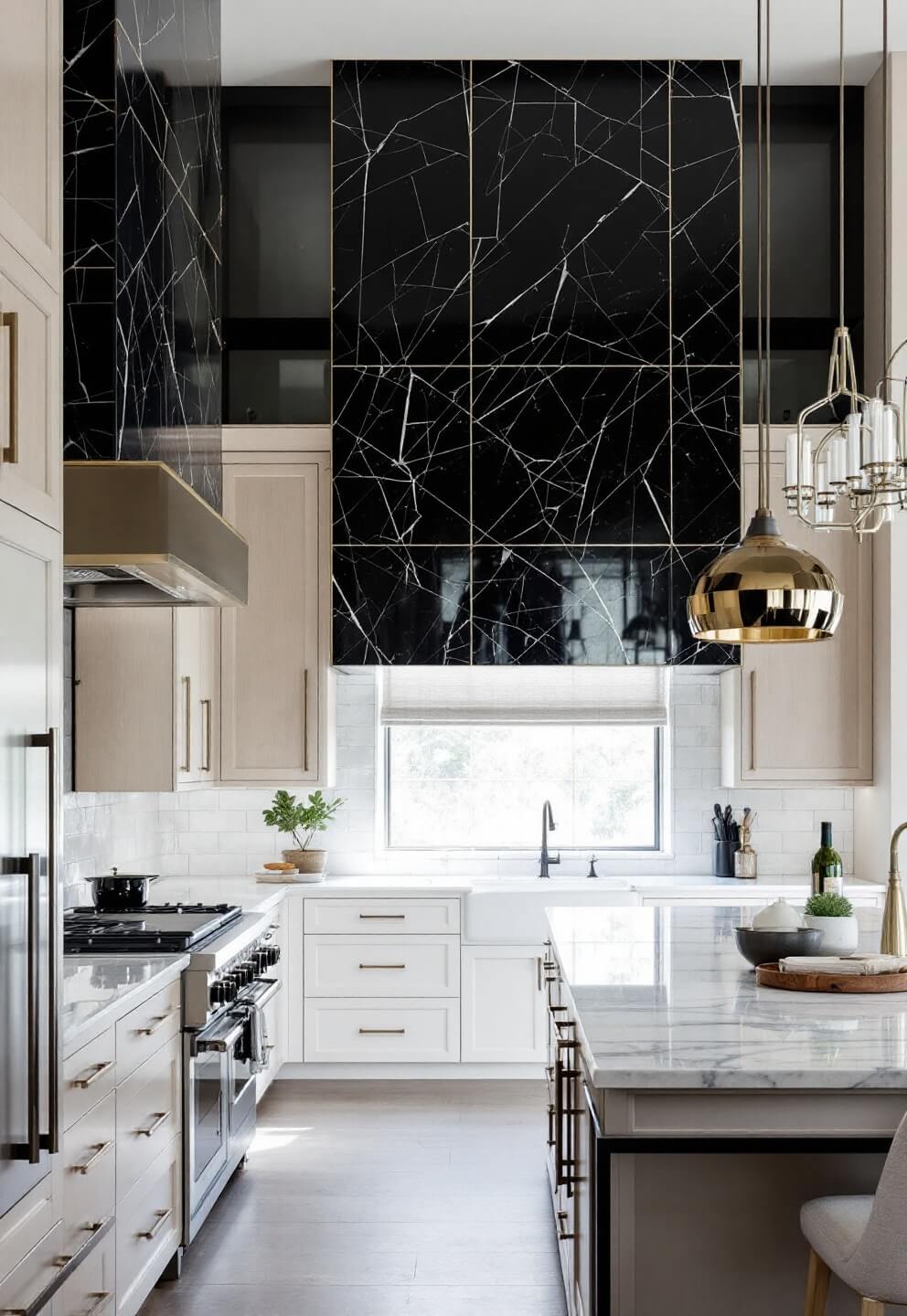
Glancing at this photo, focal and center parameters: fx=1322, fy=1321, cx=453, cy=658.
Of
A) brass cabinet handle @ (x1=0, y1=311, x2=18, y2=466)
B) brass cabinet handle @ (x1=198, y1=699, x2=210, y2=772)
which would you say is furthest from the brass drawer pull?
brass cabinet handle @ (x1=198, y1=699, x2=210, y2=772)

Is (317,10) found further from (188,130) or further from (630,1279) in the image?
(630,1279)

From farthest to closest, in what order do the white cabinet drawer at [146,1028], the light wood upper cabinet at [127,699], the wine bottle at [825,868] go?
the light wood upper cabinet at [127,699]
the wine bottle at [825,868]
the white cabinet drawer at [146,1028]

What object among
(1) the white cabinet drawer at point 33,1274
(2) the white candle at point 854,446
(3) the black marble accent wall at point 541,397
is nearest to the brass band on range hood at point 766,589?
(2) the white candle at point 854,446

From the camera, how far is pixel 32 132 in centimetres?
222

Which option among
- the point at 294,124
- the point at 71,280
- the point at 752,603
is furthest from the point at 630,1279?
the point at 294,124

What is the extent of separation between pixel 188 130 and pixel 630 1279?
130 inches

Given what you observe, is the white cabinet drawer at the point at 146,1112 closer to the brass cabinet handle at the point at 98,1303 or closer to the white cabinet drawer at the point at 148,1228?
the white cabinet drawer at the point at 148,1228

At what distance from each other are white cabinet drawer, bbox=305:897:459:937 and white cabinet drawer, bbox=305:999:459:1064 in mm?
306

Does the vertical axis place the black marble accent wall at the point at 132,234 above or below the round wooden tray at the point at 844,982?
above

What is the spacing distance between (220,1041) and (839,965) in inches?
71.2

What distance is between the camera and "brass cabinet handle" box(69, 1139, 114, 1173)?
2711 millimetres

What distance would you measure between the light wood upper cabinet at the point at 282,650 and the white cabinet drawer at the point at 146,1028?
2.07 metres

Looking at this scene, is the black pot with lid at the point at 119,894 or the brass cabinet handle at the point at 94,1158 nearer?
the brass cabinet handle at the point at 94,1158

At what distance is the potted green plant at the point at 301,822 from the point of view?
576cm
